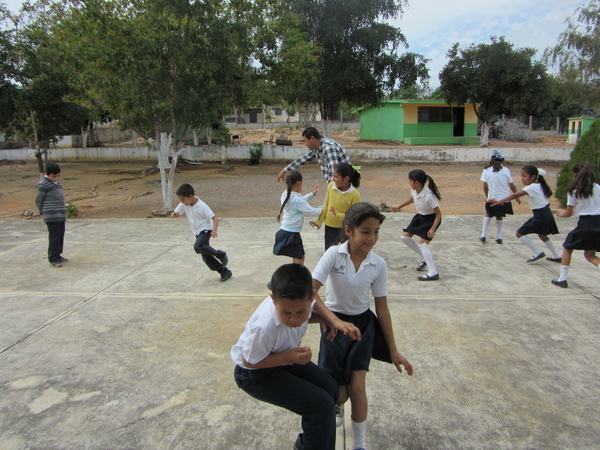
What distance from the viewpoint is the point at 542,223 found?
17.7ft

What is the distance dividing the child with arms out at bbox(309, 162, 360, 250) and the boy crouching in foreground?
2185mm

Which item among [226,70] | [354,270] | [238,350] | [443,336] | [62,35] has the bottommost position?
[443,336]

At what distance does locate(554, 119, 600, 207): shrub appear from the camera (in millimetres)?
8719

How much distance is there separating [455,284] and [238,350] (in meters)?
3.43

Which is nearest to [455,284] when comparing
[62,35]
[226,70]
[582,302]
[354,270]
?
[582,302]

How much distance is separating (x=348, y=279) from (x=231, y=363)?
54.0 inches

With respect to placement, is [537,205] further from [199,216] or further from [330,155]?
[199,216]

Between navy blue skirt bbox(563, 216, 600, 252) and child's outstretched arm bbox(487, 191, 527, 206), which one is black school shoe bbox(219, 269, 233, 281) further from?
child's outstretched arm bbox(487, 191, 527, 206)

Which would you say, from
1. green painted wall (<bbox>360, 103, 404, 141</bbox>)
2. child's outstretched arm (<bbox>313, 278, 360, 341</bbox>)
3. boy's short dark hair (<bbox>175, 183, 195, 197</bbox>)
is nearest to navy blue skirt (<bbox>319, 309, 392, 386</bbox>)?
child's outstretched arm (<bbox>313, 278, 360, 341</bbox>)

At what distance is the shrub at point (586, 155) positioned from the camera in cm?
872

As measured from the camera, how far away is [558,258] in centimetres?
558

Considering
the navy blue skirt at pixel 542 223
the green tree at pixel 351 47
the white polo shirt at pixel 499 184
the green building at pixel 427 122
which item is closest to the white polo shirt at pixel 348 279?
the navy blue skirt at pixel 542 223

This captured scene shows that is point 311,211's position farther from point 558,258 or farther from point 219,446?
point 558,258

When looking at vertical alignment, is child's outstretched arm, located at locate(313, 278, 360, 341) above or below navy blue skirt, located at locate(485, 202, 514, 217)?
above
